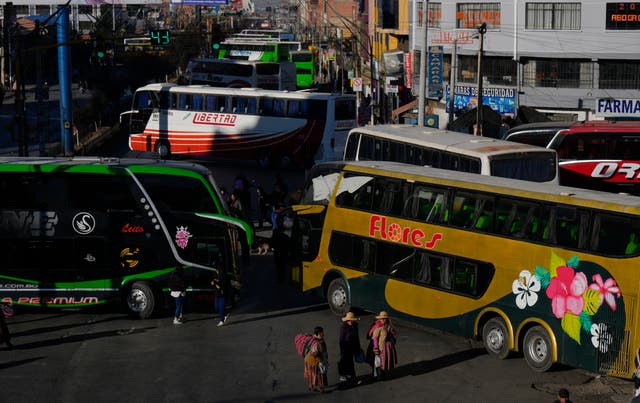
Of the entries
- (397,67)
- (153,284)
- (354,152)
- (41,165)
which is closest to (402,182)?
(153,284)

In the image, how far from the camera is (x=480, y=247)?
804 inches

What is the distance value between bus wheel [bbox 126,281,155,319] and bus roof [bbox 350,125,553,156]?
9476mm

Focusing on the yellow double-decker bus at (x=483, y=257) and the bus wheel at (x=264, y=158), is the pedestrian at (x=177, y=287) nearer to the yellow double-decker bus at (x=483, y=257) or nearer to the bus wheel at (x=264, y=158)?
the yellow double-decker bus at (x=483, y=257)

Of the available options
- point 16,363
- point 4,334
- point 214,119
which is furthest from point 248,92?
point 16,363

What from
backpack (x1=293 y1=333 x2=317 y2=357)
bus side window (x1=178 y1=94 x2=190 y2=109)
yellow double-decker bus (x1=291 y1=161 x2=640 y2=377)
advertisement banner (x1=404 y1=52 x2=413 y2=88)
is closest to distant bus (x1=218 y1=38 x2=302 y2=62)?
advertisement banner (x1=404 y1=52 x2=413 y2=88)

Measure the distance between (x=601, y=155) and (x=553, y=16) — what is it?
754 inches

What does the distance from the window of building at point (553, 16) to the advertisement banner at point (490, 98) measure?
350 centimetres

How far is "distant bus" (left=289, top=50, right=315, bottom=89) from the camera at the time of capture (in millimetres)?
94188

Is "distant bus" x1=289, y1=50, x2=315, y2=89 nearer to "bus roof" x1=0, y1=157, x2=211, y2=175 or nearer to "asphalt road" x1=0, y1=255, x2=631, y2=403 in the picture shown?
"bus roof" x1=0, y1=157, x2=211, y2=175

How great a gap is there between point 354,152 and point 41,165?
13.9 meters

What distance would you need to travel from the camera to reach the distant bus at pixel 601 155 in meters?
36.0

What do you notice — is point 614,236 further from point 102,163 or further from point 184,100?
point 184,100

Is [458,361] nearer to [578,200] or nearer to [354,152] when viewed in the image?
[578,200]

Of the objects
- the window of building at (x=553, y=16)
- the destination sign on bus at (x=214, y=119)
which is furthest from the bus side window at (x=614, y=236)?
the window of building at (x=553, y=16)
